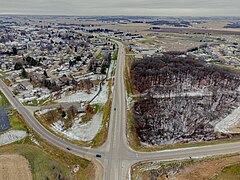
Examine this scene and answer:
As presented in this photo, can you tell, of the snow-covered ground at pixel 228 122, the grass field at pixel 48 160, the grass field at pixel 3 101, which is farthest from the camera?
the grass field at pixel 3 101

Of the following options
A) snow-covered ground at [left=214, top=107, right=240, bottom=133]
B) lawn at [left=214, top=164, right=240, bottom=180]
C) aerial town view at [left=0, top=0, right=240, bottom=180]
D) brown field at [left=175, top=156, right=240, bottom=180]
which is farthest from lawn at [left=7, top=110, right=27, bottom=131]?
snow-covered ground at [left=214, top=107, right=240, bottom=133]

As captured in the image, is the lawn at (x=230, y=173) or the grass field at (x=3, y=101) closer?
the lawn at (x=230, y=173)

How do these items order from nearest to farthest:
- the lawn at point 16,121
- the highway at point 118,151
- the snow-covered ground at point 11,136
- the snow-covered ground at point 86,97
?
the highway at point 118,151 → the snow-covered ground at point 11,136 → the lawn at point 16,121 → the snow-covered ground at point 86,97

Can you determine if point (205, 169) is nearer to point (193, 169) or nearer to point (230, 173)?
point (193, 169)

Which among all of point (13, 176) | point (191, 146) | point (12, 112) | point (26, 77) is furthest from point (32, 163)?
point (26, 77)

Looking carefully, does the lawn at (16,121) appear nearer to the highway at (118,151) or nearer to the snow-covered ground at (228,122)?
the highway at (118,151)

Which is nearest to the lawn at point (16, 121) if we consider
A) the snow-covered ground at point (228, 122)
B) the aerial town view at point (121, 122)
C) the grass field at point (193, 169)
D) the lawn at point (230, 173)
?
the aerial town view at point (121, 122)
